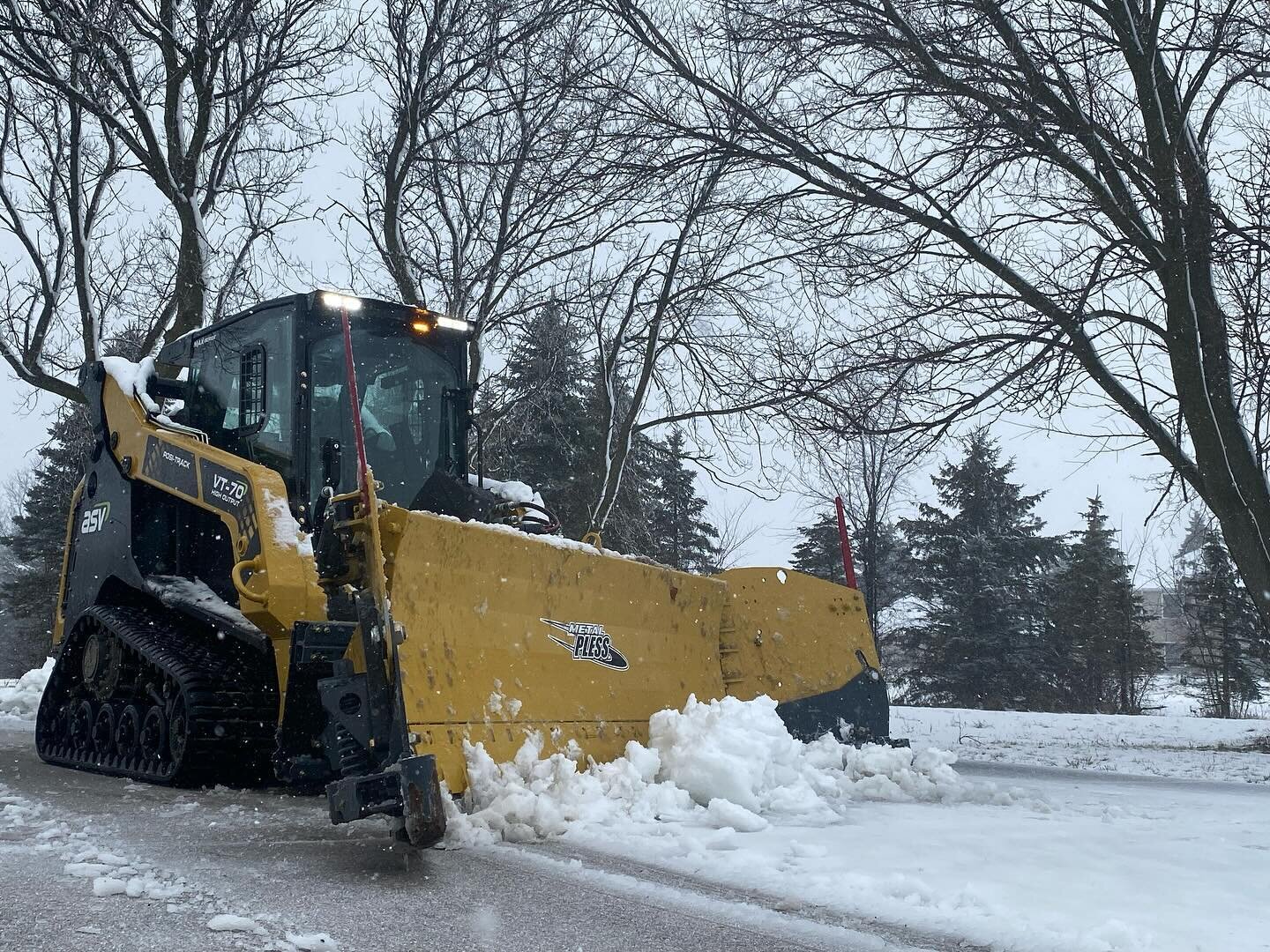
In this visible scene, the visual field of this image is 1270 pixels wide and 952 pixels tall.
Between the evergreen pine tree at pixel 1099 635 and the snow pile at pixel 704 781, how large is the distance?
27151mm

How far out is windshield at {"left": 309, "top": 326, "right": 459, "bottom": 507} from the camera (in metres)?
6.12

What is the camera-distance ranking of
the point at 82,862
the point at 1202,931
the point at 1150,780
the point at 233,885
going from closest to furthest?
the point at 1202,931, the point at 233,885, the point at 82,862, the point at 1150,780

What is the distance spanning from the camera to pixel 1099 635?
3173 cm

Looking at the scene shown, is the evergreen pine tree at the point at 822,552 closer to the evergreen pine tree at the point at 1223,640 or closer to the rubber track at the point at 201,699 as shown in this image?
the evergreen pine tree at the point at 1223,640

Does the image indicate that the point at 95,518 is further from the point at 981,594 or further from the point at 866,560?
the point at 981,594

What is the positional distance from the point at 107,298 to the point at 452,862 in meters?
15.1

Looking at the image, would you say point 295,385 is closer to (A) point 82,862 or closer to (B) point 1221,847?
(A) point 82,862

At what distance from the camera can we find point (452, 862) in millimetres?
3939

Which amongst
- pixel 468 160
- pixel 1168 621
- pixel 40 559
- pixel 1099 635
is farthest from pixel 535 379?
pixel 1168 621

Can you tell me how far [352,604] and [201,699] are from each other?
1.62 meters

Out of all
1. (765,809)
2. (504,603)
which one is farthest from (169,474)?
(765,809)

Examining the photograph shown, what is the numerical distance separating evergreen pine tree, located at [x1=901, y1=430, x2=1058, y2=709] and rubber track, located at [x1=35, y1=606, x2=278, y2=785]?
26.1 m

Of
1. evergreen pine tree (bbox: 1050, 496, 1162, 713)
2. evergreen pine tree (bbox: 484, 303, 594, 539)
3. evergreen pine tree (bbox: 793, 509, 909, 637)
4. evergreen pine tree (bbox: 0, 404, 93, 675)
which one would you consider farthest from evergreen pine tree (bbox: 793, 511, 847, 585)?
evergreen pine tree (bbox: 0, 404, 93, 675)

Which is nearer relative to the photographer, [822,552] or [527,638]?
[527,638]
